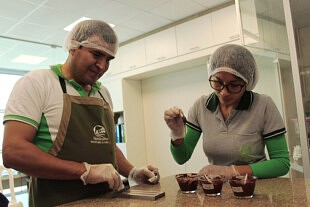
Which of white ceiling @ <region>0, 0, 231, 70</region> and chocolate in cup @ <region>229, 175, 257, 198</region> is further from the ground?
white ceiling @ <region>0, 0, 231, 70</region>

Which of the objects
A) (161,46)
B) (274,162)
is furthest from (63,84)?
(161,46)

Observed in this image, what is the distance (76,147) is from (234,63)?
28.4 inches

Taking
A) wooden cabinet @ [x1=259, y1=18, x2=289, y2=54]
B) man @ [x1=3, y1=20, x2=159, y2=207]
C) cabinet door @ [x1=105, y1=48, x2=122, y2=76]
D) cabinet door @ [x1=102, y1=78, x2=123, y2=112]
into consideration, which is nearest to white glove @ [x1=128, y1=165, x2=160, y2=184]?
man @ [x1=3, y1=20, x2=159, y2=207]

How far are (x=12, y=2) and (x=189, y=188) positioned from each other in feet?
9.24

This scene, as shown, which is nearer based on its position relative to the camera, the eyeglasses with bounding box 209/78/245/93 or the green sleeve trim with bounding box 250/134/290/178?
the green sleeve trim with bounding box 250/134/290/178

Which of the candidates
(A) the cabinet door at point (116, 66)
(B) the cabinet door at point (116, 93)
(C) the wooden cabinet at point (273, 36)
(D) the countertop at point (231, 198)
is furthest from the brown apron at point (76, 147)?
(A) the cabinet door at point (116, 66)

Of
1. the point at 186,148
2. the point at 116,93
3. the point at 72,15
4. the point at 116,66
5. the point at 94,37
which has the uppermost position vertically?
the point at 72,15

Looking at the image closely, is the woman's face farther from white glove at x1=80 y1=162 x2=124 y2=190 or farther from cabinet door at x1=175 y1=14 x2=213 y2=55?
cabinet door at x1=175 y1=14 x2=213 y2=55

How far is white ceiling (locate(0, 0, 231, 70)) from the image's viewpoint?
121 inches

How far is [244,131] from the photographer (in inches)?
48.1

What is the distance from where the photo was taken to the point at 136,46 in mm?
4188

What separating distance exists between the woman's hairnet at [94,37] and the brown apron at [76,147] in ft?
0.61

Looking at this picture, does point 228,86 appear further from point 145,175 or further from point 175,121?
point 145,175

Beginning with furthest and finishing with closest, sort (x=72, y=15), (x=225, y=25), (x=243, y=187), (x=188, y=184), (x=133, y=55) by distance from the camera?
1. (x=133, y=55)
2. (x=72, y=15)
3. (x=225, y=25)
4. (x=188, y=184)
5. (x=243, y=187)
